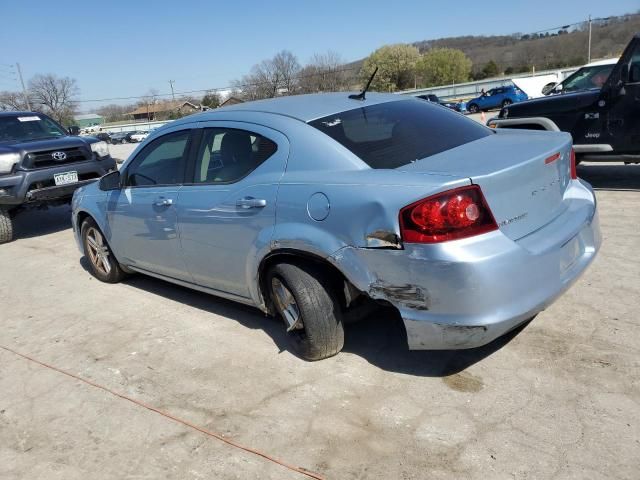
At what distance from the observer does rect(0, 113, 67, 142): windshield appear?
862cm

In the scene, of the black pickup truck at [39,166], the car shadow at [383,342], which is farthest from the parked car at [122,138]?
the car shadow at [383,342]

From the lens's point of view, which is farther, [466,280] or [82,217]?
[82,217]

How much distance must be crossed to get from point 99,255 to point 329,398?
133 inches

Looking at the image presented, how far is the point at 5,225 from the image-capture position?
310 inches

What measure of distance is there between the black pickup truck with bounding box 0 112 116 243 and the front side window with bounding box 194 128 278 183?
4.88m

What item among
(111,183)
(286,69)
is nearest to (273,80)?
(286,69)

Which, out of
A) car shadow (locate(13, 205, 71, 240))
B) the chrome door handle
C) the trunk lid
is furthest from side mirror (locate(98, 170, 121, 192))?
car shadow (locate(13, 205, 71, 240))

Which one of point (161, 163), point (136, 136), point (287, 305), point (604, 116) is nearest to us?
point (287, 305)

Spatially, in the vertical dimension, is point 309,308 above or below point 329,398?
above

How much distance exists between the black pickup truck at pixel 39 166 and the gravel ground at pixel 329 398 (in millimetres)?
3756

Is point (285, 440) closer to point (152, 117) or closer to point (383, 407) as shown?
point (383, 407)

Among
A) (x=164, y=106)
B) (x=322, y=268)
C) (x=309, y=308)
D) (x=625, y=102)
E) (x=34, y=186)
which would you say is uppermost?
(x=164, y=106)

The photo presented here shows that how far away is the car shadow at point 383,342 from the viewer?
3.26m

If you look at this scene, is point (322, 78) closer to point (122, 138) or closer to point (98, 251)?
point (122, 138)
